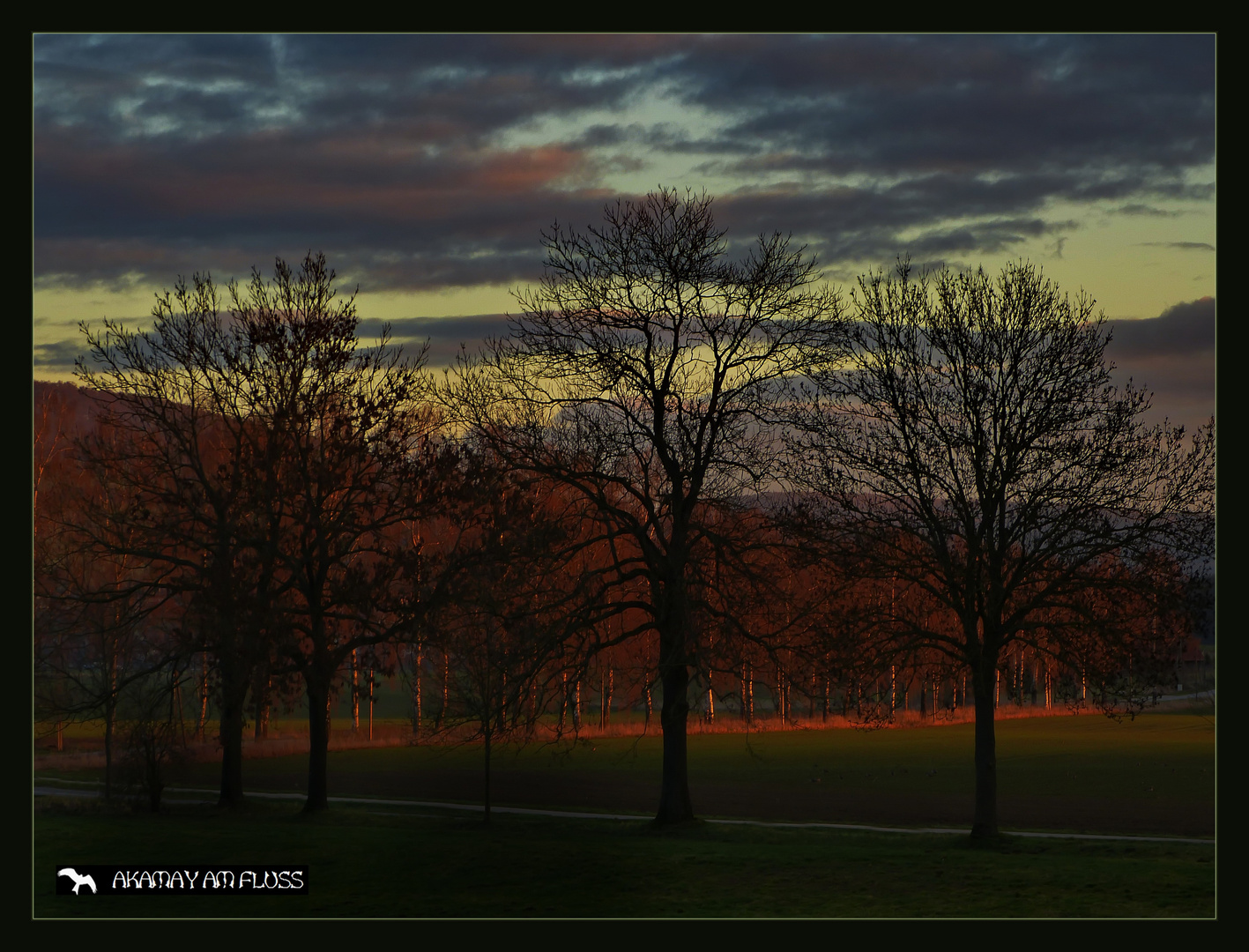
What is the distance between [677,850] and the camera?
2456 centimetres

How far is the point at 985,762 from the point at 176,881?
1729 centimetres

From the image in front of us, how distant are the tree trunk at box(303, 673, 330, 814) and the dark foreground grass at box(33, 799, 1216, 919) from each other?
74.3 inches

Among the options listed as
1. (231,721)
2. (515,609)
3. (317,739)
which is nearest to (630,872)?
(515,609)

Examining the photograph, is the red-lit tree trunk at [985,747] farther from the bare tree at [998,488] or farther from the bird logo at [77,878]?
the bird logo at [77,878]

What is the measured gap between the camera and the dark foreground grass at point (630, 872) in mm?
19031

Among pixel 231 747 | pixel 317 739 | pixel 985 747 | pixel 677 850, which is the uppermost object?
pixel 985 747

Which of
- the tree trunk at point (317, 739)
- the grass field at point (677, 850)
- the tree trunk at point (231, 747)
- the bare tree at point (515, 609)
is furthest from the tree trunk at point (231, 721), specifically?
the bare tree at point (515, 609)

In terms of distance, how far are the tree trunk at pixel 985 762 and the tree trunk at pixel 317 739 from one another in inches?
666

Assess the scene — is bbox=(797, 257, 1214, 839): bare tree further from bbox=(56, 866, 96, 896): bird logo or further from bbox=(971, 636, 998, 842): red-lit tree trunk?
bbox=(56, 866, 96, 896): bird logo

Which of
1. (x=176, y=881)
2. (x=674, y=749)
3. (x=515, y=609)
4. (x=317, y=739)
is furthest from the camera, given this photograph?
(x=317, y=739)

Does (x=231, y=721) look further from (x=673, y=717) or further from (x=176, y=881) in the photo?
(x=176, y=881)

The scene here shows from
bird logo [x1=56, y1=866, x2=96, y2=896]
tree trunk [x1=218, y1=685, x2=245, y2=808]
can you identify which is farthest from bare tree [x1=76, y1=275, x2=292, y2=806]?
bird logo [x1=56, y1=866, x2=96, y2=896]

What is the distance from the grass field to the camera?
63.7 ft

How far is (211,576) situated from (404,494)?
5807 millimetres
